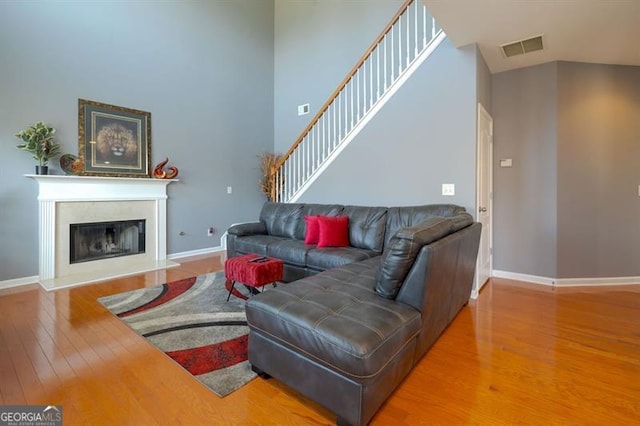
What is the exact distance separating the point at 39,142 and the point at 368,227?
4.05 metres

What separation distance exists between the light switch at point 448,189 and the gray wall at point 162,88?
13.2ft

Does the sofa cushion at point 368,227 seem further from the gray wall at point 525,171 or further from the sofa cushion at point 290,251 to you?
the gray wall at point 525,171

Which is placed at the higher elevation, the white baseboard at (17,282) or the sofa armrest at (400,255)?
the sofa armrest at (400,255)

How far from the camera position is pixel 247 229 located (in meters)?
4.21

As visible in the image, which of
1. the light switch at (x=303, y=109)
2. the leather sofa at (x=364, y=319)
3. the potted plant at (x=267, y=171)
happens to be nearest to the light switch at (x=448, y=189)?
the leather sofa at (x=364, y=319)

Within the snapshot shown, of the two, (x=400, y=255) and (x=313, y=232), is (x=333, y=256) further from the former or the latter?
(x=400, y=255)

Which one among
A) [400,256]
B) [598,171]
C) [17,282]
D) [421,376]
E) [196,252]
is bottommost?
[421,376]

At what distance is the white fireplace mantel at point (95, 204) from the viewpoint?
3713 mm

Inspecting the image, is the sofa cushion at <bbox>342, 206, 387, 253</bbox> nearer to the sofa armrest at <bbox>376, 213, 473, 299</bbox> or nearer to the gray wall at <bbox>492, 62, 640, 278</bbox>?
the sofa armrest at <bbox>376, 213, 473, 299</bbox>

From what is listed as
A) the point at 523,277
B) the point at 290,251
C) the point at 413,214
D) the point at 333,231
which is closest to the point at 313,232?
the point at 333,231

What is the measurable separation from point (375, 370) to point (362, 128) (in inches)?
125

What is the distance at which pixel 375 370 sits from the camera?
134 cm

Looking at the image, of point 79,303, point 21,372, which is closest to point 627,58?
point 21,372

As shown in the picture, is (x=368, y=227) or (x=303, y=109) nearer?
(x=368, y=227)
